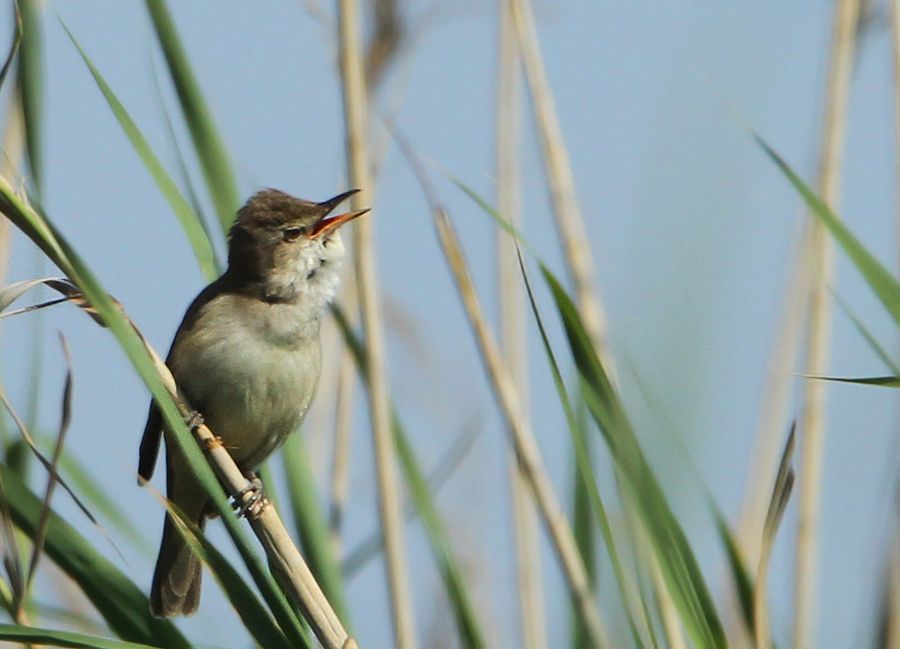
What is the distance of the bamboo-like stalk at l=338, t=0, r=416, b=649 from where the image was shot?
7.89 ft

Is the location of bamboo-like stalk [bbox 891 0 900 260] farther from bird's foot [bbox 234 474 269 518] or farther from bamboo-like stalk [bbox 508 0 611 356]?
bird's foot [bbox 234 474 269 518]

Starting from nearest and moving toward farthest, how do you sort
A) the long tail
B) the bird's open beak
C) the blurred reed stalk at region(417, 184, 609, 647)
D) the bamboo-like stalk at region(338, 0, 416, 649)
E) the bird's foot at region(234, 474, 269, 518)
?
the bird's foot at region(234, 474, 269, 518) < the blurred reed stalk at region(417, 184, 609, 647) < the bamboo-like stalk at region(338, 0, 416, 649) < the long tail < the bird's open beak

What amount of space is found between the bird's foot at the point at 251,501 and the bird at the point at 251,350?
1.59 feet

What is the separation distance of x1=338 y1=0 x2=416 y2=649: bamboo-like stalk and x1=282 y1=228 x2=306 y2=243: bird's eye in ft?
0.73

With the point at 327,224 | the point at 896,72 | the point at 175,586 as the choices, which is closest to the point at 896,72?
the point at 896,72

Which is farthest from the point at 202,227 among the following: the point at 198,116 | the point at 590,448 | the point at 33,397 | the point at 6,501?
the point at 590,448

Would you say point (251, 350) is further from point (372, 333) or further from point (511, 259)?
point (511, 259)

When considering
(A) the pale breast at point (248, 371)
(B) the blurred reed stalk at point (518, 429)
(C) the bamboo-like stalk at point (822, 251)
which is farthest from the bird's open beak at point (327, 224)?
(C) the bamboo-like stalk at point (822, 251)

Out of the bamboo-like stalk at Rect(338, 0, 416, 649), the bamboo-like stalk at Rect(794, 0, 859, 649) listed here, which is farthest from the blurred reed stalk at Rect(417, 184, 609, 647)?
the bamboo-like stalk at Rect(794, 0, 859, 649)

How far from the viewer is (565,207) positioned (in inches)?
108

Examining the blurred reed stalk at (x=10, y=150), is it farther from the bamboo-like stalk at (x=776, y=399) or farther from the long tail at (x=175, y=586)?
the bamboo-like stalk at (x=776, y=399)

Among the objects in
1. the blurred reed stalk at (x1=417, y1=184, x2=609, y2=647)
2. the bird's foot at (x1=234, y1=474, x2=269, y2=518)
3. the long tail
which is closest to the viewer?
the bird's foot at (x1=234, y1=474, x2=269, y2=518)

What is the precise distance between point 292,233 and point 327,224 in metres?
0.09

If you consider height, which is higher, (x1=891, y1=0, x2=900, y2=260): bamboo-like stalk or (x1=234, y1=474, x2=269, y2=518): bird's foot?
(x1=891, y1=0, x2=900, y2=260): bamboo-like stalk
